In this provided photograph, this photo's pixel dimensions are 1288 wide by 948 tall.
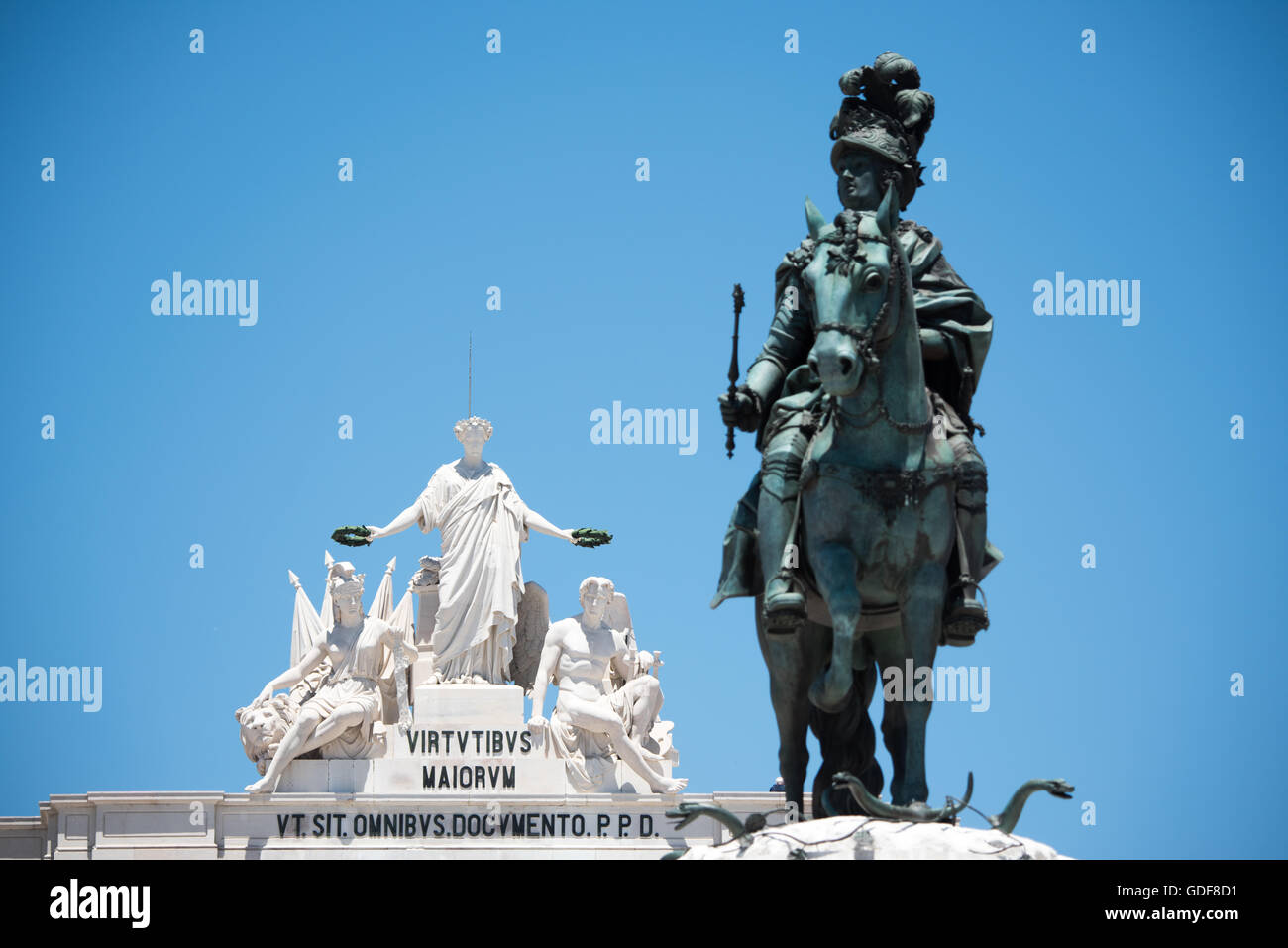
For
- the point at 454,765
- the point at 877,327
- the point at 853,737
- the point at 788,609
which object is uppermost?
the point at 877,327

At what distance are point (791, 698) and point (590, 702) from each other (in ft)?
56.7

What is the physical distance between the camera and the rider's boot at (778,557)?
1664 centimetres

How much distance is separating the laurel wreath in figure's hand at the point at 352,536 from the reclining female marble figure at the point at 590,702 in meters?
3.56

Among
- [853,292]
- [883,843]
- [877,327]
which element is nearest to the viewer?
[883,843]

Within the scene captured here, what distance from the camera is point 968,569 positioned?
55.7 ft

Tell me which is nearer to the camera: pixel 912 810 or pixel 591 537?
pixel 912 810

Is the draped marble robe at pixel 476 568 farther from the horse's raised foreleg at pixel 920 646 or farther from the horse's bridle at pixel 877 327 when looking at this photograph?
the horse's bridle at pixel 877 327

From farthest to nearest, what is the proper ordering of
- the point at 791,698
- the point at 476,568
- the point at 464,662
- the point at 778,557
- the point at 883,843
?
the point at 476,568, the point at 464,662, the point at 791,698, the point at 778,557, the point at 883,843

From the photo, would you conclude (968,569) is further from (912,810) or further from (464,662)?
(464,662)

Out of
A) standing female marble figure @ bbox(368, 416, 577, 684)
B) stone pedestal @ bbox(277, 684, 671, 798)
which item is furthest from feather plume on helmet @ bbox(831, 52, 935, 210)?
standing female marble figure @ bbox(368, 416, 577, 684)

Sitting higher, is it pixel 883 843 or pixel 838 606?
pixel 838 606

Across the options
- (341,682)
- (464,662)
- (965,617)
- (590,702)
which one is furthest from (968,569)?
(464,662)

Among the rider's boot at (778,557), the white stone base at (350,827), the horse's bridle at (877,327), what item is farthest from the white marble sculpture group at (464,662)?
the horse's bridle at (877,327)
